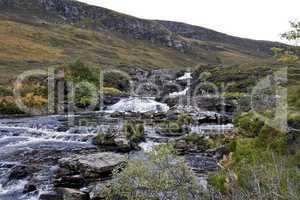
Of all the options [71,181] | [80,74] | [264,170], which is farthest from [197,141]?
[80,74]

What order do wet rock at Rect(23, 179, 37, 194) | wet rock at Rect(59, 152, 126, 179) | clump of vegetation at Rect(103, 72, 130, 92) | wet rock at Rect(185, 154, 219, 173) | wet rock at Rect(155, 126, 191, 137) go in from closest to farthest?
1. wet rock at Rect(23, 179, 37, 194)
2. wet rock at Rect(59, 152, 126, 179)
3. wet rock at Rect(185, 154, 219, 173)
4. wet rock at Rect(155, 126, 191, 137)
5. clump of vegetation at Rect(103, 72, 130, 92)

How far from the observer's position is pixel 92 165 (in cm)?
1864

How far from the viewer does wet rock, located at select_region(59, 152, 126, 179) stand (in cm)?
1817

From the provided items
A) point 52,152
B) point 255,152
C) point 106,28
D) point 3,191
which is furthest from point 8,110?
point 106,28

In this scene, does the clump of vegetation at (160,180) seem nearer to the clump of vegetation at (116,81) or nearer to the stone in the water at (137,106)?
the stone in the water at (137,106)

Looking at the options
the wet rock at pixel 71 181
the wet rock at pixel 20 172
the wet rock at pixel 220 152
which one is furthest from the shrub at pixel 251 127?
the wet rock at pixel 20 172

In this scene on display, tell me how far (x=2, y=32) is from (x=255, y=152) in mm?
111371

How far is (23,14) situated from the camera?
495ft

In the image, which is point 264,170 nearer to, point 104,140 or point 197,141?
point 197,141

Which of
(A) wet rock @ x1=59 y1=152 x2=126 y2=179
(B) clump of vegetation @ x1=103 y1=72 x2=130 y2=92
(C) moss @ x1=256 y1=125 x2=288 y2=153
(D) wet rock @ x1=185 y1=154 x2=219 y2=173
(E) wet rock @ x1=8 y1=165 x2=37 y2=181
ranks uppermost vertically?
(B) clump of vegetation @ x1=103 y1=72 x2=130 y2=92

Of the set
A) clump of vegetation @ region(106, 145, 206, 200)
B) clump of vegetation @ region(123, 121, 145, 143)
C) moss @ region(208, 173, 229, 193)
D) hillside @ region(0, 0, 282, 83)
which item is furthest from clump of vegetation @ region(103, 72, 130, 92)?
clump of vegetation @ region(106, 145, 206, 200)

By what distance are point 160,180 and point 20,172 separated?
10795mm

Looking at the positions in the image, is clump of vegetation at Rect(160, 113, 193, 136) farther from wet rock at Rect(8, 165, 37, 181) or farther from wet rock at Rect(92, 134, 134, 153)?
wet rock at Rect(8, 165, 37, 181)

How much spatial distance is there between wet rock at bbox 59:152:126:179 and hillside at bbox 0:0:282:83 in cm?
4964
